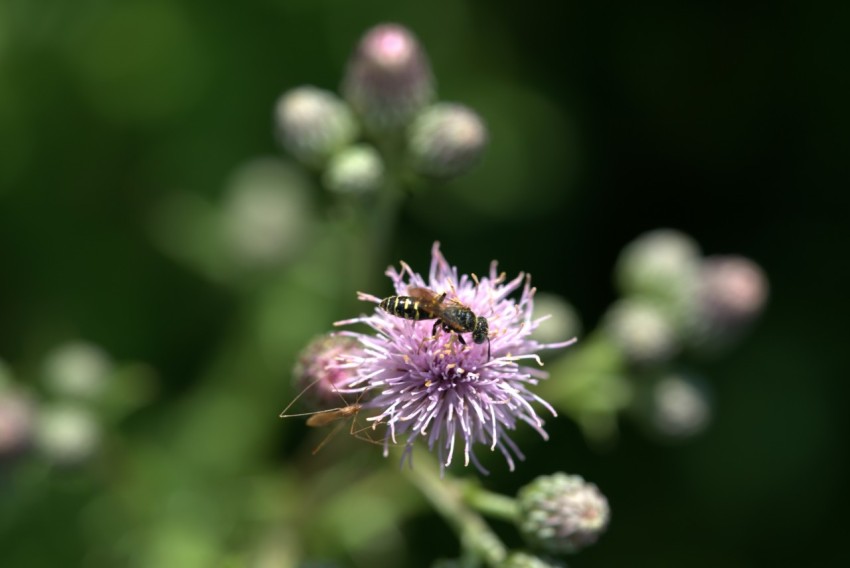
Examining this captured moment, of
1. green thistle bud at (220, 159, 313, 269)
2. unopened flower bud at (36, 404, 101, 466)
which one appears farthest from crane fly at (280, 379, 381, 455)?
green thistle bud at (220, 159, 313, 269)

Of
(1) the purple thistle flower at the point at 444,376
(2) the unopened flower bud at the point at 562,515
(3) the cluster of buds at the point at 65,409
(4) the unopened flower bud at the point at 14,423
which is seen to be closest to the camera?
(1) the purple thistle flower at the point at 444,376

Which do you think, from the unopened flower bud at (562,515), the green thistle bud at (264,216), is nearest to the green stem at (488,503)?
the unopened flower bud at (562,515)

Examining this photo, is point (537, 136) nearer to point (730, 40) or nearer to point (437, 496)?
point (730, 40)

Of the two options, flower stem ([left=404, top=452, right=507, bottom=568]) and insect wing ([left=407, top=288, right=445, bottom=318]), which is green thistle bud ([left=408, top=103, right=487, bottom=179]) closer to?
insect wing ([left=407, top=288, right=445, bottom=318])

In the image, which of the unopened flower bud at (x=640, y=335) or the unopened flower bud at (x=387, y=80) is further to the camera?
the unopened flower bud at (x=640, y=335)

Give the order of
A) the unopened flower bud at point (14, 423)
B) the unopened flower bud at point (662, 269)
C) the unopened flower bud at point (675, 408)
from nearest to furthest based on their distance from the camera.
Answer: the unopened flower bud at point (14, 423) → the unopened flower bud at point (675, 408) → the unopened flower bud at point (662, 269)

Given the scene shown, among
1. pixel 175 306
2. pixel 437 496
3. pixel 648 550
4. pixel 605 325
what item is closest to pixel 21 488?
pixel 175 306

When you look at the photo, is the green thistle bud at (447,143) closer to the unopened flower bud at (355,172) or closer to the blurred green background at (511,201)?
the unopened flower bud at (355,172)

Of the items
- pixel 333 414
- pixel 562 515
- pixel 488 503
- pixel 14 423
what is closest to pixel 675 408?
pixel 562 515
